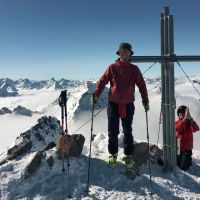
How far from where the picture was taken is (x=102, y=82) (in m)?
10.1

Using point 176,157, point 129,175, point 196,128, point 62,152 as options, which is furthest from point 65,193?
point 196,128

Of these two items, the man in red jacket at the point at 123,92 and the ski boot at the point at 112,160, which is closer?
the man in red jacket at the point at 123,92

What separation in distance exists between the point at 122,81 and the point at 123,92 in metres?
0.35

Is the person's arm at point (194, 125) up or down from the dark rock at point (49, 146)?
up

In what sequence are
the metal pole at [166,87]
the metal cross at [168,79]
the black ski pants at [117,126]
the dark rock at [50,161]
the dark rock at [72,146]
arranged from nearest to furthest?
the dark rock at [50,161]
the black ski pants at [117,126]
the dark rock at [72,146]
the metal cross at [168,79]
the metal pole at [166,87]

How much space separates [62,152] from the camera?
983 centimetres

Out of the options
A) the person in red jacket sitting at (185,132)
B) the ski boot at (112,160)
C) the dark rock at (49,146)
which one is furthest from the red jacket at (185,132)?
the dark rock at (49,146)

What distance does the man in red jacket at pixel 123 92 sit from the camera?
396 inches

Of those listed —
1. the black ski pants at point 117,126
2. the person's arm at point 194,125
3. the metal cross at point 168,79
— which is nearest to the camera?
the black ski pants at point 117,126

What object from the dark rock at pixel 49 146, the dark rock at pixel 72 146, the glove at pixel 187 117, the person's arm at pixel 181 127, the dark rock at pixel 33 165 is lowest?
the dark rock at pixel 33 165

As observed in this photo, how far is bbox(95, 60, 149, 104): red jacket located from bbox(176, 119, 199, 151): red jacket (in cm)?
248

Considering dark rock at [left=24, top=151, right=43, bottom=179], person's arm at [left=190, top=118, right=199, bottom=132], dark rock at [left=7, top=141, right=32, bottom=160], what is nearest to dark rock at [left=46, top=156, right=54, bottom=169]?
dark rock at [left=24, top=151, right=43, bottom=179]

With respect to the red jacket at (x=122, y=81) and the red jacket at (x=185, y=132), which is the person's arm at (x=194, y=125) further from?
the red jacket at (x=122, y=81)

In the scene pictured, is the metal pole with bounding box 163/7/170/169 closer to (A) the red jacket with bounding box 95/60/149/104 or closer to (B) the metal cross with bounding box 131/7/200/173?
(B) the metal cross with bounding box 131/7/200/173
